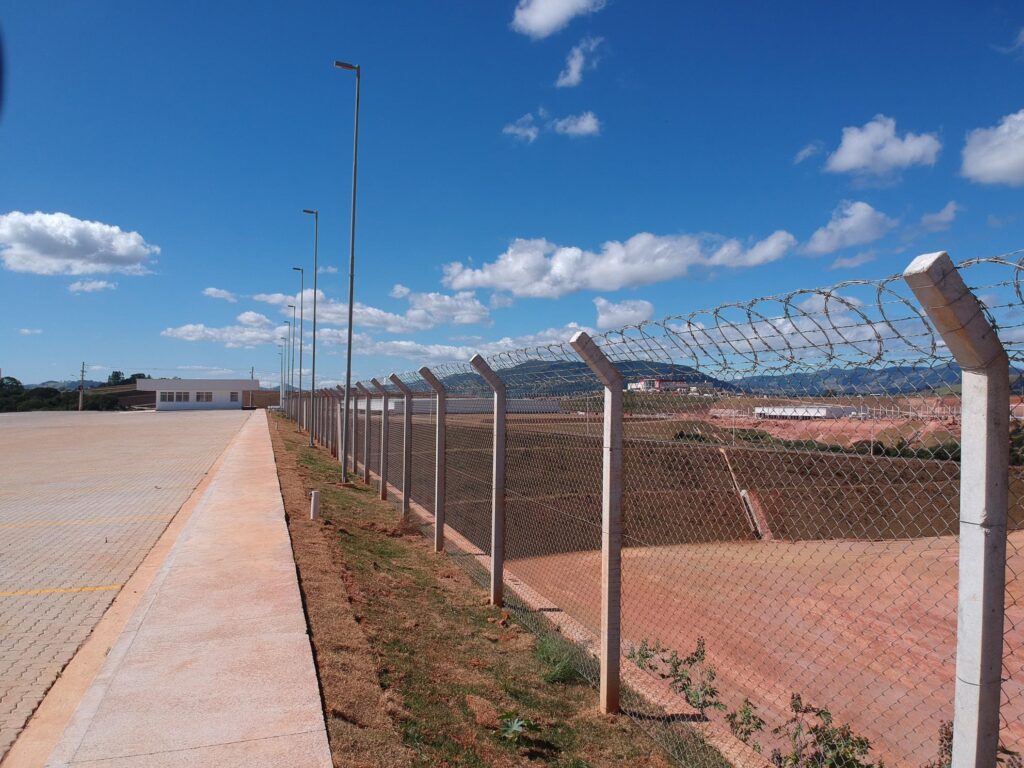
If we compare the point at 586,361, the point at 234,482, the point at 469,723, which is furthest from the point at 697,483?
the point at 234,482

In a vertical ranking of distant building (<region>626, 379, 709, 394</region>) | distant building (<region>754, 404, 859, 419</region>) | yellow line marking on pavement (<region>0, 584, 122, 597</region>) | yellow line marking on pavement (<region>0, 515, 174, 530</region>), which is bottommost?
yellow line marking on pavement (<region>0, 584, 122, 597</region>)

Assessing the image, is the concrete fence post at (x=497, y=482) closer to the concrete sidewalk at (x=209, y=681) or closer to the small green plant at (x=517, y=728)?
the concrete sidewalk at (x=209, y=681)

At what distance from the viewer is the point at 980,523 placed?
7.13 ft

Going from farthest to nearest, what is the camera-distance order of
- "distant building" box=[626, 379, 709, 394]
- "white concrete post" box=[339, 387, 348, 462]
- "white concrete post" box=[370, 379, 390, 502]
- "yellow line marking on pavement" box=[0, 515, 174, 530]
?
"white concrete post" box=[339, 387, 348, 462] < "white concrete post" box=[370, 379, 390, 502] < "yellow line marking on pavement" box=[0, 515, 174, 530] < "distant building" box=[626, 379, 709, 394]

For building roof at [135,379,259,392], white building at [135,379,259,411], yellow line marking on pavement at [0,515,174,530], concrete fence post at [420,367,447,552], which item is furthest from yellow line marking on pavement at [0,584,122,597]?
building roof at [135,379,259,392]

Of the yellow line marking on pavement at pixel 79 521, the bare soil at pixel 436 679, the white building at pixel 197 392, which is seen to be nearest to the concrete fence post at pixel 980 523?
the bare soil at pixel 436 679

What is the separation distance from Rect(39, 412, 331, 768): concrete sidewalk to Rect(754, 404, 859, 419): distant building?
263cm

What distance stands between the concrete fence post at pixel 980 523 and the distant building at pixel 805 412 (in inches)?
21.3

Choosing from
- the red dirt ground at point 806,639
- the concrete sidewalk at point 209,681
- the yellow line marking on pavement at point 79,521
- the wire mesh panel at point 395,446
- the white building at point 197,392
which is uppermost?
the white building at point 197,392

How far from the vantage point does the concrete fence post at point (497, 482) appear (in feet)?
21.1

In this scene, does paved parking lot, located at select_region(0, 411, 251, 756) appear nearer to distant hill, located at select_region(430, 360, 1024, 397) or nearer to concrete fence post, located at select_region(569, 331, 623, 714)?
concrete fence post, located at select_region(569, 331, 623, 714)

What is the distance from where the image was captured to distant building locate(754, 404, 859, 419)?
2.75m

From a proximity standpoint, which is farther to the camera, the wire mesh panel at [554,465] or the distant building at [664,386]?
the wire mesh panel at [554,465]

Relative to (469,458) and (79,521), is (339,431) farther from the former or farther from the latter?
(469,458)
